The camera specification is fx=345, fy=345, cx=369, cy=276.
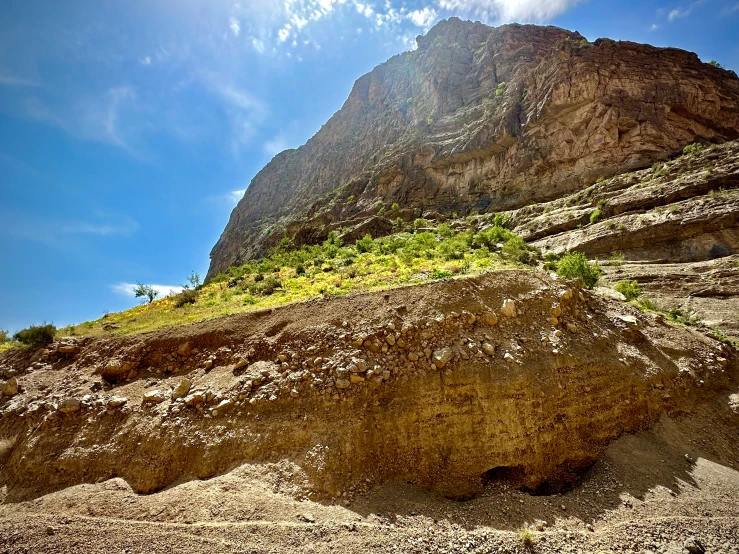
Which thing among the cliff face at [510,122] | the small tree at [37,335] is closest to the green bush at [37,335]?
the small tree at [37,335]

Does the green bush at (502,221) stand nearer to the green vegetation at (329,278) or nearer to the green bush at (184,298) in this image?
the green vegetation at (329,278)

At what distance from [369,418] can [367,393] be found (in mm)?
522

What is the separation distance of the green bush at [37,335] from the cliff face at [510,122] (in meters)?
32.9

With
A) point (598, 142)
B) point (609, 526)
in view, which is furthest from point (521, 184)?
point (609, 526)

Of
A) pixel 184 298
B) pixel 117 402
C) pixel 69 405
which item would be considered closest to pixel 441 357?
pixel 117 402

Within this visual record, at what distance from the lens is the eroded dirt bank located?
6.13m

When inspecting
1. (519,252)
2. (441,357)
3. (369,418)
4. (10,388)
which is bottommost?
(369,418)

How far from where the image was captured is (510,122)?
42.8 meters

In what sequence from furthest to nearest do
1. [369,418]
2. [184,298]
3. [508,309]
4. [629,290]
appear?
[184,298] < [629,290] < [508,309] < [369,418]

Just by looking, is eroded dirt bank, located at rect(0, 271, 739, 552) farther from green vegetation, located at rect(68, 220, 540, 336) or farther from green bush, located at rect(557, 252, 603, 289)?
green bush, located at rect(557, 252, 603, 289)

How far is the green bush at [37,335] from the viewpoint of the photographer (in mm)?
10445

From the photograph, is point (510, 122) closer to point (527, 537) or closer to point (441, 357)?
point (441, 357)

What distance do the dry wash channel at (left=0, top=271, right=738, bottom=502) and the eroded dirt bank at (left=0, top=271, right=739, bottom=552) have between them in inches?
1.5

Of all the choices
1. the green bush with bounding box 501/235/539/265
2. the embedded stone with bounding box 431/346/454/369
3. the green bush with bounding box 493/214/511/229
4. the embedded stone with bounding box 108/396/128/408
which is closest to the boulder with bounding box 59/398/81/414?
the embedded stone with bounding box 108/396/128/408
